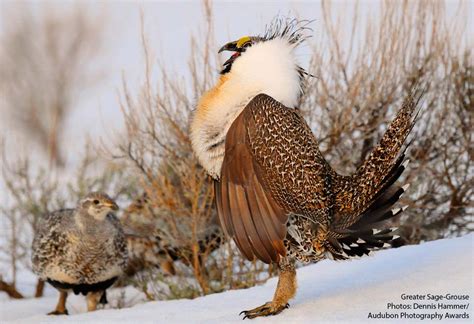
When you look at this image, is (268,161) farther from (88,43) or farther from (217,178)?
A: (88,43)

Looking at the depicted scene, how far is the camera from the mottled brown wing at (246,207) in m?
4.18

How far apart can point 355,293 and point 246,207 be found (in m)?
1.16

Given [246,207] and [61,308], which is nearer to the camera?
[246,207]

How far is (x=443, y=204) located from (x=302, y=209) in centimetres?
449

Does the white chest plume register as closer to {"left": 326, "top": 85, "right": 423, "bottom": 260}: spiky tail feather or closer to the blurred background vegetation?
{"left": 326, "top": 85, "right": 423, "bottom": 260}: spiky tail feather

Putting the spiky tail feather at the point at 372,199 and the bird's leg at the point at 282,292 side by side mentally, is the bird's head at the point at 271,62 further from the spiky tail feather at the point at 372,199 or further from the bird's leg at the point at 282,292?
the bird's leg at the point at 282,292

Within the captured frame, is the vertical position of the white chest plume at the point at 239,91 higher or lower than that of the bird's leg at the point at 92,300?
higher

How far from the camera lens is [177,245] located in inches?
307

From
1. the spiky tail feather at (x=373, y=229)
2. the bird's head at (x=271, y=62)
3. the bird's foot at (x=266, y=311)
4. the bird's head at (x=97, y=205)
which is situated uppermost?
the bird's head at (x=271, y=62)

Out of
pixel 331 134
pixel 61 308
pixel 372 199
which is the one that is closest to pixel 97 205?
pixel 61 308

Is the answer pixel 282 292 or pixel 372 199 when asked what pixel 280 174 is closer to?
pixel 372 199

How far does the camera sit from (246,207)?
13.9 ft

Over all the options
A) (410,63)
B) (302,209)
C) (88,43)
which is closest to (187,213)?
(410,63)

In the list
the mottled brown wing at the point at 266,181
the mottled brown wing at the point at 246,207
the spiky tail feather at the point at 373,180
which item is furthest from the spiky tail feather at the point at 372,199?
the mottled brown wing at the point at 246,207
